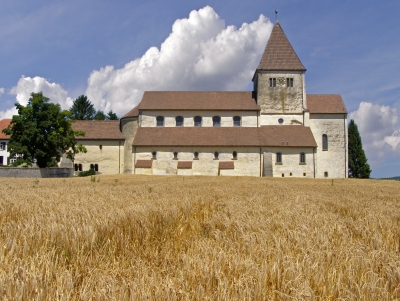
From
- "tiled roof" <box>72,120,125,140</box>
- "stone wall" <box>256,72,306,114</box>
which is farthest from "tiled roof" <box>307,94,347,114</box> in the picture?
"tiled roof" <box>72,120,125,140</box>

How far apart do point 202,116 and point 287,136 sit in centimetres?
1248

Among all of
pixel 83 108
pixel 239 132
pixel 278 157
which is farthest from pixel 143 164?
pixel 83 108

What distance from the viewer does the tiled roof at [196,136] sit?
4603 centimetres

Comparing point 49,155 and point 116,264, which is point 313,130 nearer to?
point 49,155

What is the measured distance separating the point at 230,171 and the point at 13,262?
42.2 m

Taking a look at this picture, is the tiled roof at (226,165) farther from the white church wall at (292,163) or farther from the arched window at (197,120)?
the arched window at (197,120)

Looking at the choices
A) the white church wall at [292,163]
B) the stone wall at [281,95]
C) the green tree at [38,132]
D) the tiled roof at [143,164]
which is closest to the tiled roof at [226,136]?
the white church wall at [292,163]

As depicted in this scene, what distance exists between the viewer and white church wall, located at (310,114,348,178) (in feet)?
155

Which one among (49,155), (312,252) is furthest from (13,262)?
(49,155)

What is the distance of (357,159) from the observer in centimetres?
6738

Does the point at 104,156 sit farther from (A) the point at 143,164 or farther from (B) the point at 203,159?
(B) the point at 203,159

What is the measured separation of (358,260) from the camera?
3.15 meters

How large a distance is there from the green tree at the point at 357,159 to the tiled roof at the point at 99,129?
45.7 metres

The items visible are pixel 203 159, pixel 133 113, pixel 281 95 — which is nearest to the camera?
pixel 203 159
